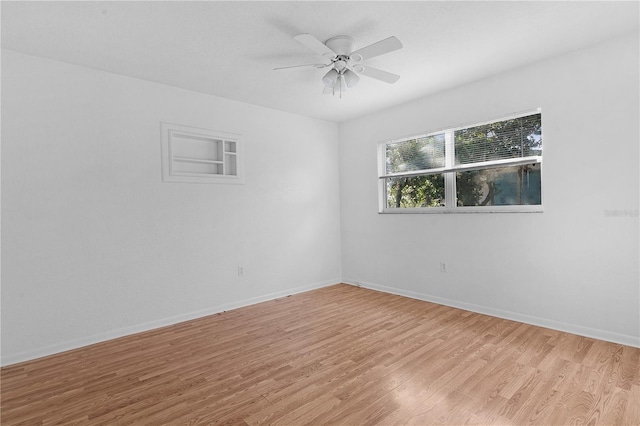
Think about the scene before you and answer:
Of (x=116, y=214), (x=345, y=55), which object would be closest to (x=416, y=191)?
(x=345, y=55)

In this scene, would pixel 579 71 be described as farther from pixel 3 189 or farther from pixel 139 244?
pixel 3 189

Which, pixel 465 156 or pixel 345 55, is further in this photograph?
pixel 465 156

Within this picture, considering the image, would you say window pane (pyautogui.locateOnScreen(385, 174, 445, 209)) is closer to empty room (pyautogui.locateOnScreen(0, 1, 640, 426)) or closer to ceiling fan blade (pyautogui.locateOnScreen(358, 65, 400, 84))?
empty room (pyautogui.locateOnScreen(0, 1, 640, 426))

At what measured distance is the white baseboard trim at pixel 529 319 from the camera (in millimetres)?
2812

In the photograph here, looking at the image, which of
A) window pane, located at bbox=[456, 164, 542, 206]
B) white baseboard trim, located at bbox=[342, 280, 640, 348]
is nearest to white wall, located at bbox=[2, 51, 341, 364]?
white baseboard trim, located at bbox=[342, 280, 640, 348]

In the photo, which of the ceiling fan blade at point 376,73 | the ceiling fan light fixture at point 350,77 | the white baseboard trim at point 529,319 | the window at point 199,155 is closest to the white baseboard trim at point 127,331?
the window at point 199,155

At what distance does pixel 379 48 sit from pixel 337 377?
2.45m

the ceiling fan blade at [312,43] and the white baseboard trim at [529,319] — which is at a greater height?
the ceiling fan blade at [312,43]

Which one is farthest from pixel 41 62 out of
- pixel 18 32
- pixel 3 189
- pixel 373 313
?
pixel 373 313

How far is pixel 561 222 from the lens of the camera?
312 centimetres

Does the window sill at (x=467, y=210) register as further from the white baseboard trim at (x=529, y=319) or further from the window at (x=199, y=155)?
the window at (x=199, y=155)

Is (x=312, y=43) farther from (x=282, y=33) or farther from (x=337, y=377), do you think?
(x=337, y=377)

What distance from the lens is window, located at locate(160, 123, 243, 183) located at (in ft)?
11.9

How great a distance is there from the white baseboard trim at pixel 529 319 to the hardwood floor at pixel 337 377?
0.38 feet
